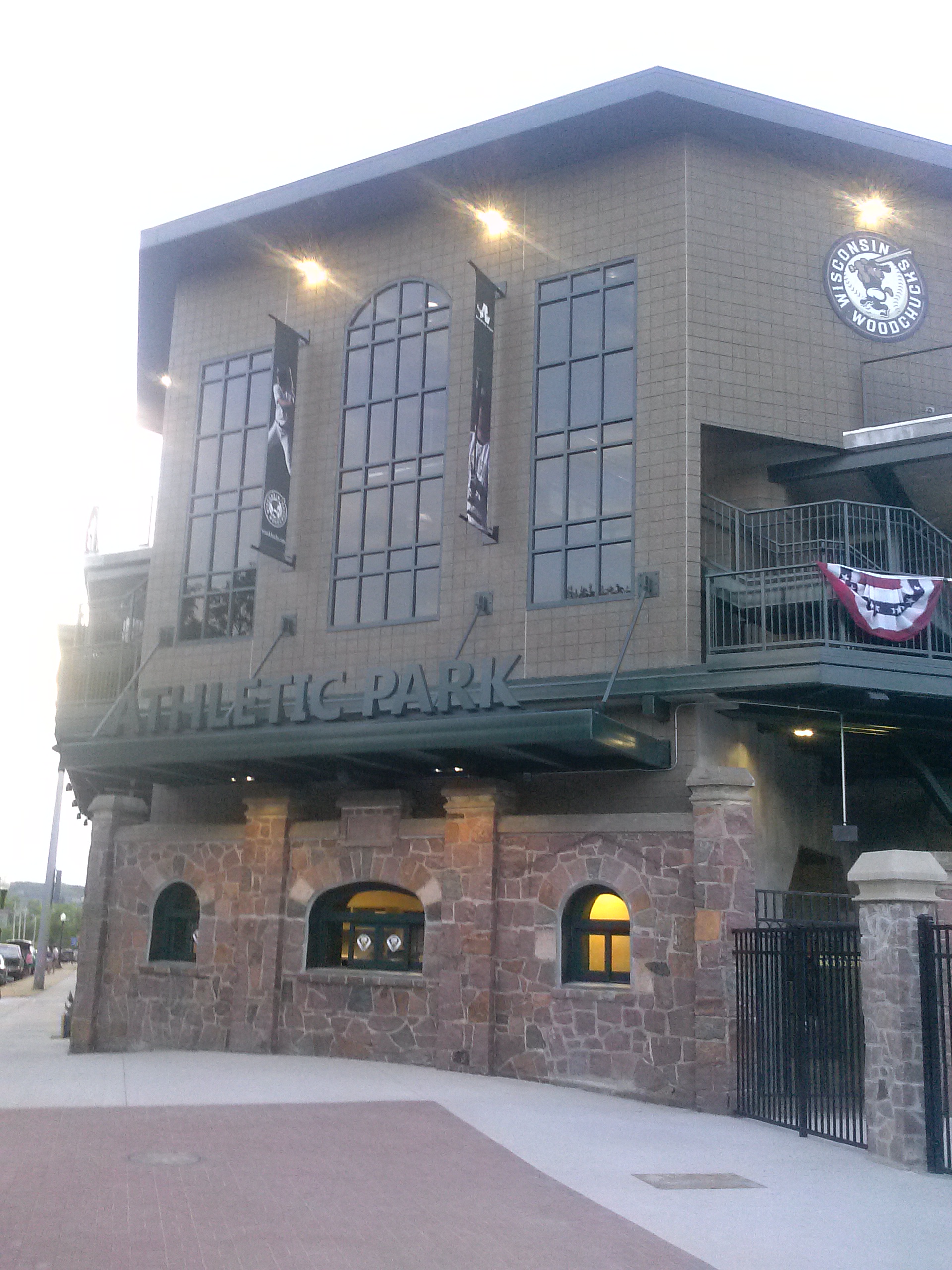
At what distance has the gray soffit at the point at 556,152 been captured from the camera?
19531 millimetres

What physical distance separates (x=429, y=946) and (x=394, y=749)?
144 inches

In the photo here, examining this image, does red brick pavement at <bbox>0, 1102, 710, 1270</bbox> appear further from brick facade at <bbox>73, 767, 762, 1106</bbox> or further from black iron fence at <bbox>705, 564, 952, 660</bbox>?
black iron fence at <bbox>705, 564, 952, 660</bbox>

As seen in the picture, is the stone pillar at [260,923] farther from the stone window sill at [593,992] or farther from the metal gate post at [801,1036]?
the metal gate post at [801,1036]

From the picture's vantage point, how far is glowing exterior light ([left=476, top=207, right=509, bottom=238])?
21.5 m

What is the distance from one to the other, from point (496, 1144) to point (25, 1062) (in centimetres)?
1023

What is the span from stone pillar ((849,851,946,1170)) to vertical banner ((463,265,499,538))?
8.79 m

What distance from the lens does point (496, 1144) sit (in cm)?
1265

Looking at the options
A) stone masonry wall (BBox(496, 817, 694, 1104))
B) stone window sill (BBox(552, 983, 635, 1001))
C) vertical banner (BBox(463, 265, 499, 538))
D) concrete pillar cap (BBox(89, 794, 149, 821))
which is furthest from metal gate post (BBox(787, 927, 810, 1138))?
concrete pillar cap (BBox(89, 794, 149, 821))

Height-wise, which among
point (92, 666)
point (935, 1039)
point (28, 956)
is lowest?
point (28, 956)

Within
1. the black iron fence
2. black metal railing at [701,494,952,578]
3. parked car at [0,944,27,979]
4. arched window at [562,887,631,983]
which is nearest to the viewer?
the black iron fence

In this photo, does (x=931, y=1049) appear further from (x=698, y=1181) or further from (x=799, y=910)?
(x=799, y=910)

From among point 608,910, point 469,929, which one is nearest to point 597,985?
point 608,910

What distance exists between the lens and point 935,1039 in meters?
12.1

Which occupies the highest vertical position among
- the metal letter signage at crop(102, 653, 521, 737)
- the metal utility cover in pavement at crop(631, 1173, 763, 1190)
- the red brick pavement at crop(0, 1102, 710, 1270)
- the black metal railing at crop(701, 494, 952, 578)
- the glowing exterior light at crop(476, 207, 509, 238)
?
the glowing exterior light at crop(476, 207, 509, 238)
